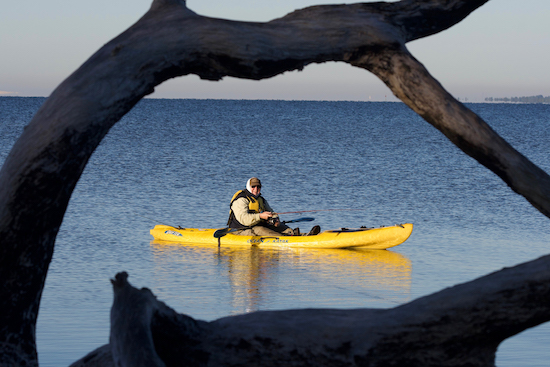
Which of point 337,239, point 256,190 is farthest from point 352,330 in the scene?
point 256,190

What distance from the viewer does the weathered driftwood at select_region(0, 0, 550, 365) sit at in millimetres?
3670

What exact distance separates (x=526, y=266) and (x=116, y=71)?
222cm

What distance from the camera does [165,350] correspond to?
367 centimetres

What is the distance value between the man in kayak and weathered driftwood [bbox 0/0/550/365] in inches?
415

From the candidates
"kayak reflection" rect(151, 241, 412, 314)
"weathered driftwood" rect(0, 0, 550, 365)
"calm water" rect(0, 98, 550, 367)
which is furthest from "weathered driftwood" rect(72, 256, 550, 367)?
"kayak reflection" rect(151, 241, 412, 314)

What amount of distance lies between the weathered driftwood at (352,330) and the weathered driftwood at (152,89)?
0.52 metres

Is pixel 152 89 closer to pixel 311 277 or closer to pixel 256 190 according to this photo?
pixel 311 277

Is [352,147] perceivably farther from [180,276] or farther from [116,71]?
[116,71]

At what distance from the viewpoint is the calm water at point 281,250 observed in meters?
9.45

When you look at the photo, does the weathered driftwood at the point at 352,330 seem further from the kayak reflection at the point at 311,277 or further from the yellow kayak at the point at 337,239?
the yellow kayak at the point at 337,239

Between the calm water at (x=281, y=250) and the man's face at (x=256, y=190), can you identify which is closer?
the calm water at (x=281, y=250)

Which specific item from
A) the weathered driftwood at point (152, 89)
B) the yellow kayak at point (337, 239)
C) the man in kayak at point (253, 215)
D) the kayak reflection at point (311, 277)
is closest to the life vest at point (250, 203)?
the man in kayak at point (253, 215)

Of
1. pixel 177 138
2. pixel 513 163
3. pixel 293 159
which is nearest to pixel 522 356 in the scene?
pixel 513 163

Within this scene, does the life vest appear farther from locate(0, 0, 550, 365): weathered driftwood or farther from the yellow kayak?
locate(0, 0, 550, 365): weathered driftwood
